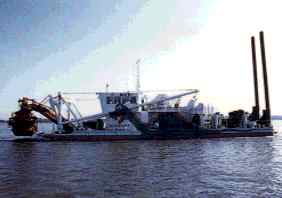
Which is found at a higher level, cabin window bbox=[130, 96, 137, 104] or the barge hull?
cabin window bbox=[130, 96, 137, 104]

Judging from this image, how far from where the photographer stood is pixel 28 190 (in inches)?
552

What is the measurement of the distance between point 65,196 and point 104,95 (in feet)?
117

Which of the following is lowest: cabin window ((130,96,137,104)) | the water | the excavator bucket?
the water

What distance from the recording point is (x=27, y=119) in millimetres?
45875

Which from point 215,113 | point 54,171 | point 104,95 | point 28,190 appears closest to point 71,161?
point 54,171

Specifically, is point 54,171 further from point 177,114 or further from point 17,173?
point 177,114

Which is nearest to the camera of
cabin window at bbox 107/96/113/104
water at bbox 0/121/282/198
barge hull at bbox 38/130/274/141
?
water at bbox 0/121/282/198

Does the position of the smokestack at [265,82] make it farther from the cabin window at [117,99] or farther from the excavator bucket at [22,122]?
the excavator bucket at [22,122]

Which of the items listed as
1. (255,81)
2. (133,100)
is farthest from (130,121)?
(255,81)

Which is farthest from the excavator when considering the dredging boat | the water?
the water

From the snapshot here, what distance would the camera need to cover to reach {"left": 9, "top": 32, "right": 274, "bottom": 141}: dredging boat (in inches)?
1778

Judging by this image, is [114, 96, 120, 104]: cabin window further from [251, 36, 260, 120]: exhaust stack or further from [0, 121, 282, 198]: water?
[251, 36, 260, 120]: exhaust stack

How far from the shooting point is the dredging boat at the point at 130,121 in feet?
148

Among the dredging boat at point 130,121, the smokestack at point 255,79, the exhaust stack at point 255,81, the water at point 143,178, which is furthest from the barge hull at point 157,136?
the water at point 143,178
